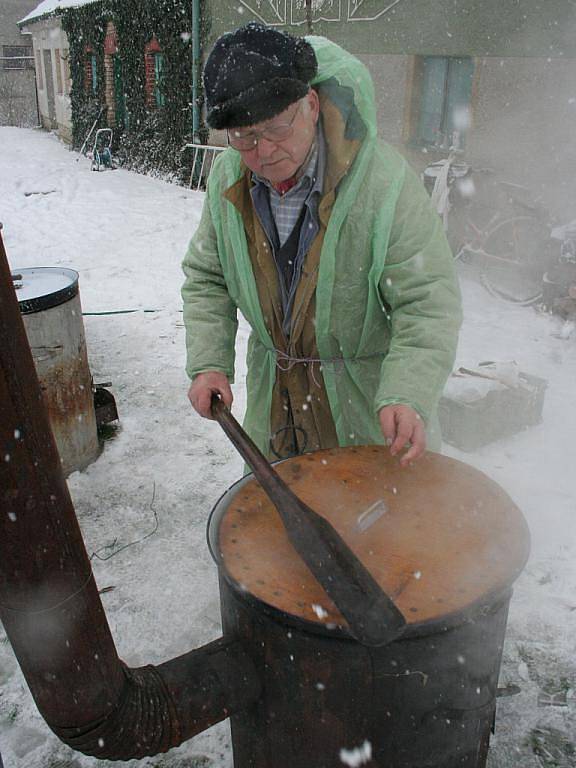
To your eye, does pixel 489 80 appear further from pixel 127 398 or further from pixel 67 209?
pixel 67 209

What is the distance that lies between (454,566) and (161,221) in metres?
10.6

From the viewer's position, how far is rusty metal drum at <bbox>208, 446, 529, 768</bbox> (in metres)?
1.57

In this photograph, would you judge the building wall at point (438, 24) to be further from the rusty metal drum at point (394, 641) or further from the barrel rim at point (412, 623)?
the barrel rim at point (412, 623)

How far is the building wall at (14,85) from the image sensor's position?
27078 mm

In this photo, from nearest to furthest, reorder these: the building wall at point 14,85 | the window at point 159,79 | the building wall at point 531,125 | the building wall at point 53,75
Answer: the building wall at point 531,125, the window at point 159,79, the building wall at point 53,75, the building wall at point 14,85

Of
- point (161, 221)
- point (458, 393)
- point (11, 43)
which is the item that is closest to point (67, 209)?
point (161, 221)

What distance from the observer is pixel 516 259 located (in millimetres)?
7770

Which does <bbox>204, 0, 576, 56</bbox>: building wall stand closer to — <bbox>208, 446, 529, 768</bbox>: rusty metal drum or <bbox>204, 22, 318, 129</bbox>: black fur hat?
<bbox>204, 22, 318, 129</bbox>: black fur hat

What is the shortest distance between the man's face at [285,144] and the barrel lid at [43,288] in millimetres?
2085

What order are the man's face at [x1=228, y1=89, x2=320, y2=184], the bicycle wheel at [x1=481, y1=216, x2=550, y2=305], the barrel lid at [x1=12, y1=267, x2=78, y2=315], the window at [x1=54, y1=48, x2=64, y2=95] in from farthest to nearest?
1. the window at [x1=54, y1=48, x2=64, y2=95]
2. the bicycle wheel at [x1=481, y1=216, x2=550, y2=305]
3. the barrel lid at [x1=12, y1=267, x2=78, y2=315]
4. the man's face at [x1=228, y1=89, x2=320, y2=184]

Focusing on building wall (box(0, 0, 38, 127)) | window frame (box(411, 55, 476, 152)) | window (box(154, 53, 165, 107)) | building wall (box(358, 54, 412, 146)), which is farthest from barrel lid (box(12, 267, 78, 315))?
building wall (box(0, 0, 38, 127))

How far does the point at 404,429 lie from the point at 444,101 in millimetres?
8467

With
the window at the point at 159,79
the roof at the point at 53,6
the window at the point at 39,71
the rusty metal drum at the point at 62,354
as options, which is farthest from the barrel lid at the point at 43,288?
the window at the point at 39,71

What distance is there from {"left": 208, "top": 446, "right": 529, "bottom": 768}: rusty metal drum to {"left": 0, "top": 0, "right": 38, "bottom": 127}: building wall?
29704 millimetres
